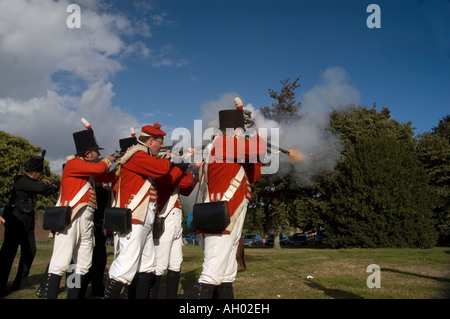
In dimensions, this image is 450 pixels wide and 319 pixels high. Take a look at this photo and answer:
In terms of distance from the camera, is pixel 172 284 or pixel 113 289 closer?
pixel 113 289

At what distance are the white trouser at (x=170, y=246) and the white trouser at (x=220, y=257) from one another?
4.85 ft

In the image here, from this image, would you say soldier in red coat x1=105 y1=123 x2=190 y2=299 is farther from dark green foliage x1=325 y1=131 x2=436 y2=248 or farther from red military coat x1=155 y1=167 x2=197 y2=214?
dark green foliage x1=325 y1=131 x2=436 y2=248

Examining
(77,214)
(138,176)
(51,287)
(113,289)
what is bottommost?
(51,287)

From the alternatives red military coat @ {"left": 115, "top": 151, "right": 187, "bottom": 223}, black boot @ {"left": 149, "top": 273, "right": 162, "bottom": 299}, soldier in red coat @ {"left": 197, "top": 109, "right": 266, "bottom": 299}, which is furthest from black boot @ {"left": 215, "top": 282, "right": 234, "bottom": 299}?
black boot @ {"left": 149, "top": 273, "right": 162, "bottom": 299}

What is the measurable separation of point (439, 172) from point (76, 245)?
32.6 m

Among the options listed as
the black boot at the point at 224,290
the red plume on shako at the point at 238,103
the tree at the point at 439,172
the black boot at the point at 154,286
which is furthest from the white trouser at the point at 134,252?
the tree at the point at 439,172

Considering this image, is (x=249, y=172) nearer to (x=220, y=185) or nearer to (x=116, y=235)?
(x=220, y=185)

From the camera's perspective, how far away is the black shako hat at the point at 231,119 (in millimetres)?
5316

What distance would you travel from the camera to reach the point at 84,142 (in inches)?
240

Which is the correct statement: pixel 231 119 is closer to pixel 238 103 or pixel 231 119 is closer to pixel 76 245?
pixel 238 103

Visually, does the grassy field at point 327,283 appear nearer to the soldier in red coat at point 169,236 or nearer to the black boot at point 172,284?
the black boot at point 172,284

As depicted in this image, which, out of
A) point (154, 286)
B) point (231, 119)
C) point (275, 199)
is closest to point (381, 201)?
point (275, 199)
